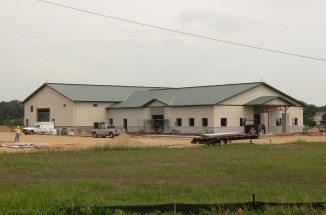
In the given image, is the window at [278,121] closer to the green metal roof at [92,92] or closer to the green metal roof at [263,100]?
the green metal roof at [263,100]

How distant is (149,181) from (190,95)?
2161 inches

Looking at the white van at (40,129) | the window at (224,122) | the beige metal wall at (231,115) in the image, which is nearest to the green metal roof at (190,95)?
the beige metal wall at (231,115)

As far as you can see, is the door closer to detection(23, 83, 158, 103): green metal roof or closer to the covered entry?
detection(23, 83, 158, 103): green metal roof

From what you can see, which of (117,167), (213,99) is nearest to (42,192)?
(117,167)

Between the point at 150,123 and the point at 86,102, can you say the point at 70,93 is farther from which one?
the point at 150,123

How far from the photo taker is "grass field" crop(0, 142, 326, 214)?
1389 centimetres

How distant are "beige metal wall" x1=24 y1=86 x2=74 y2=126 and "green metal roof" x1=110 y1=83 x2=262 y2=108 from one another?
714 cm

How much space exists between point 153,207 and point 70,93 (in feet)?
→ 228

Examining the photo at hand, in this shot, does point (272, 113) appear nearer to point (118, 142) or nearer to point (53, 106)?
point (118, 142)

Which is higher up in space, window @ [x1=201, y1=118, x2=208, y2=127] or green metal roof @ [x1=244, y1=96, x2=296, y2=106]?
green metal roof @ [x1=244, y1=96, x2=296, y2=106]

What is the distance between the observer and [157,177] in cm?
1969

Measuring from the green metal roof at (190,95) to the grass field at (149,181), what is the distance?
3892 cm

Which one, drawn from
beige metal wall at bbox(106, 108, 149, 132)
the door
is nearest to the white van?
beige metal wall at bbox(106, 108, 149, 132)

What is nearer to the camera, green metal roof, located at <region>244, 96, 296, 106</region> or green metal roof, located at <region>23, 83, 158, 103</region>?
green metal roof, located at <region>244, 96, 296, 106</region>
